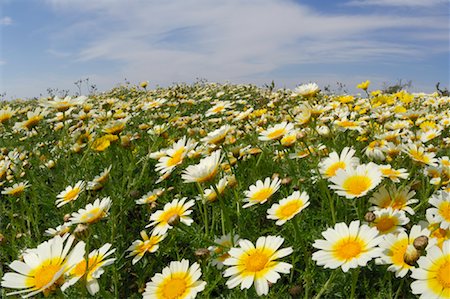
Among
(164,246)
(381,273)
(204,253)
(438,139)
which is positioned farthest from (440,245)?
(438,139)

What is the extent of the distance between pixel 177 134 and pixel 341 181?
286 centimetres

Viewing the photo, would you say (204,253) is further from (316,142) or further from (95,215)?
(316,142)

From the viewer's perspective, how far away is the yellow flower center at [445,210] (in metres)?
1.52

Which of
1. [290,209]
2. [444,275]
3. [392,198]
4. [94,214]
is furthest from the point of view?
[94,214]

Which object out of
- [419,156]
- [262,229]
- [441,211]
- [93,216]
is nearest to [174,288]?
[93,216]

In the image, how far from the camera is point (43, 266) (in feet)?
5.15

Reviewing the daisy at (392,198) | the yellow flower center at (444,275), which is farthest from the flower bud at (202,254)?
the yellow flower center at (444,275)

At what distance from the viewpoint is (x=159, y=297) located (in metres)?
1.55

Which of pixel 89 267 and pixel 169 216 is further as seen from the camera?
pixel 169 216

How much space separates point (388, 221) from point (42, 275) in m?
1.29

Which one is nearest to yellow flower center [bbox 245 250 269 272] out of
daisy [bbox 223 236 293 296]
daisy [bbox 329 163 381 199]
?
daisy [bbox 223 236 293 296]

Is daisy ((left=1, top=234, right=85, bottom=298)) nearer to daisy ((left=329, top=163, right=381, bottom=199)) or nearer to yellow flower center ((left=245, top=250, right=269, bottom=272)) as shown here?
yellow flower center ((left=245, top=250, right=269, bottom=272))

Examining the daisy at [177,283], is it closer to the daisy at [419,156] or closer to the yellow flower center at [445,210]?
the yellow flower center at [445,210]

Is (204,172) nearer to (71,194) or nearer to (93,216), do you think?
(93,216)
